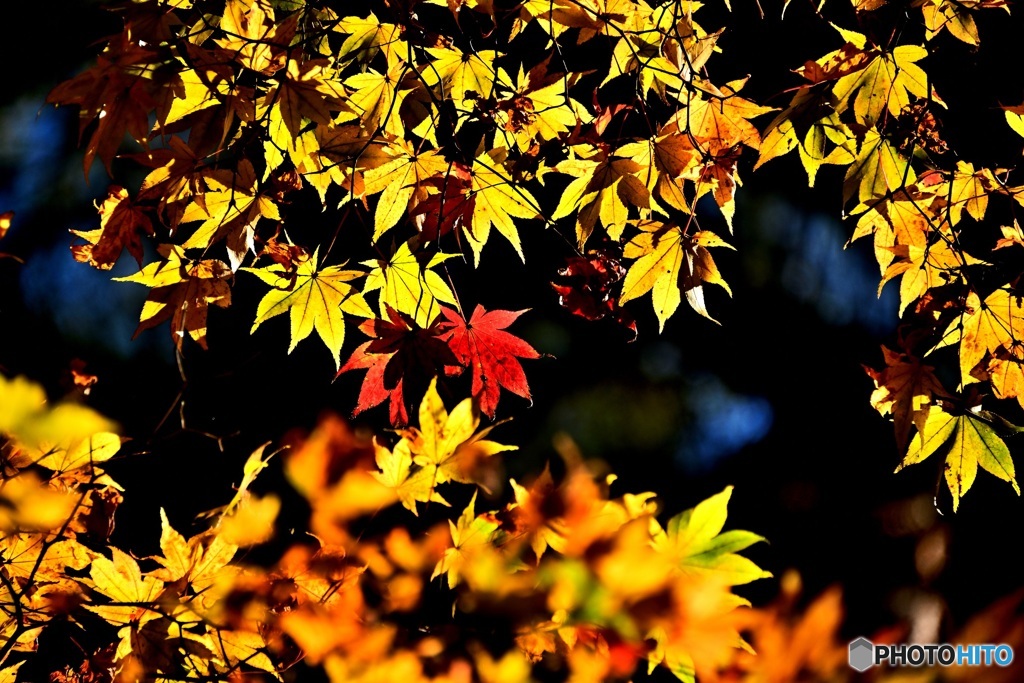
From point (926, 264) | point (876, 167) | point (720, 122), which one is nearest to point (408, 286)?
point (720, 122)

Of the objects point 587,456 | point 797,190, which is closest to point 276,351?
point 587,456

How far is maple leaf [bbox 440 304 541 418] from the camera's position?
1128mm

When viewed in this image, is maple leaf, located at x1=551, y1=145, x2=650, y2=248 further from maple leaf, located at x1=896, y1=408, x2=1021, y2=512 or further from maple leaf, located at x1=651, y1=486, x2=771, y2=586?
maple leaf, located at x1=896, y1=408, x2=1021, y2=512

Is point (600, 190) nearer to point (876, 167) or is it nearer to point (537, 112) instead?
point (537, 112)

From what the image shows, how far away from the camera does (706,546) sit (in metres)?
0.82

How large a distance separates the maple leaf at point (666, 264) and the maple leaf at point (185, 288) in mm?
661

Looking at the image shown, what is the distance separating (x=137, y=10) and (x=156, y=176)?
0.76ft

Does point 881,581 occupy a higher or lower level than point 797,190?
lower

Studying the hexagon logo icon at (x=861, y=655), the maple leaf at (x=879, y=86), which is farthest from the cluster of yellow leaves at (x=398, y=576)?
the maple leaf at (x=879, y=86)

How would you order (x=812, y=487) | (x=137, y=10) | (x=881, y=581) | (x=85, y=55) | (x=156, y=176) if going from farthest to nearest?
(x=85, y=55), (x=812, y=487), (x=881, y=581), (x=156, y=176), (x=137, y=10)

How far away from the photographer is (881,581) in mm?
1880

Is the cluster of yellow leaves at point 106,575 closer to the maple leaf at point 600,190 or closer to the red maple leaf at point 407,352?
the red maple leaf at point 407,352

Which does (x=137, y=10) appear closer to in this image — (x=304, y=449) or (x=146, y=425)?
(x=304, y=449)

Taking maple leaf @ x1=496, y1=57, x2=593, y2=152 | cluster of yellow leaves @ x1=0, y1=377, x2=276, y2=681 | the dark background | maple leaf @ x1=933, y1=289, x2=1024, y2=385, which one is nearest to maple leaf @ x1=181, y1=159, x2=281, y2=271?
cluster of yellow leaves @ x1=0, y1=377, x2=276, y2=681
